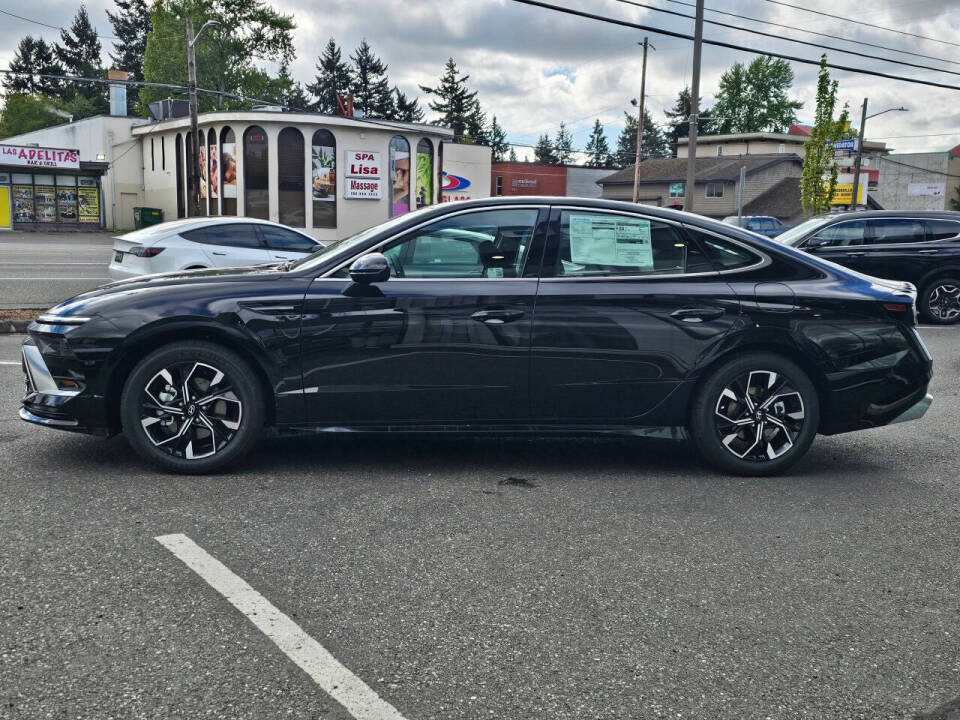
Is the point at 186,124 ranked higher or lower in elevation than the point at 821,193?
higher

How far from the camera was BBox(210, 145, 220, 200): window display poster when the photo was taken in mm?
45125

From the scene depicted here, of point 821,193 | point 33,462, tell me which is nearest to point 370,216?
point 821,193

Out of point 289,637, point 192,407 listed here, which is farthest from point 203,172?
point 289,637

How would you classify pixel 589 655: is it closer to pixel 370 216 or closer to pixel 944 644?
pixel 944 644

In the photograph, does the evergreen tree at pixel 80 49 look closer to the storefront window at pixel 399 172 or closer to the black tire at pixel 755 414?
the storefront window at pixel 399 172

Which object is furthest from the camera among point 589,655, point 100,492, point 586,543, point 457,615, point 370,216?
point 370,216

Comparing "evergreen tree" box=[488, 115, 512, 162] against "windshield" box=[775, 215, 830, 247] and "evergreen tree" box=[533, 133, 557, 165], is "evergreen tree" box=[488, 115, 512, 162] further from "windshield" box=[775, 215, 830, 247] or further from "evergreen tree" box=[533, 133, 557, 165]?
"windshield" box=[775, 215, 830, 247]

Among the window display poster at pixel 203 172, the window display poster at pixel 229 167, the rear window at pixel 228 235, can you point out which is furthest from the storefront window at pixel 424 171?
the rear window at pixel 228 235

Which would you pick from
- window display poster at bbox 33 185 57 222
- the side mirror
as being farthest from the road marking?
window display poster at bbox 33 185 57 222

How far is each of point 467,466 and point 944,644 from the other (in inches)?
110

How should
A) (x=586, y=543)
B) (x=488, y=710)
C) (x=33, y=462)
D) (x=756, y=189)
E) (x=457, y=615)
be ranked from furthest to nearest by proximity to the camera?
(x=756, y=189), (x=33, y=462), (x=586, y=543), (x=457, y=615), (x=488, y=710)

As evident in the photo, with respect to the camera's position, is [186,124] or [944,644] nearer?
[944,644]

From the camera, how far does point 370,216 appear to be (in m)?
46.8

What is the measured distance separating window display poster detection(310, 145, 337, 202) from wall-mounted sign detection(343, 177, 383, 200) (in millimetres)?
645
